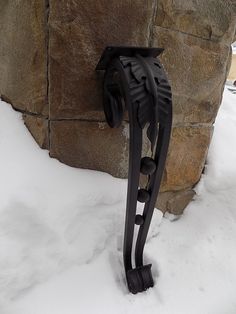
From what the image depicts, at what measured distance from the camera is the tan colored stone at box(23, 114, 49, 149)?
30.5 inches

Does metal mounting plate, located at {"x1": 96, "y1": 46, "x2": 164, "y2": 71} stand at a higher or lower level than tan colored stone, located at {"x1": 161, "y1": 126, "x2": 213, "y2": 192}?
higher

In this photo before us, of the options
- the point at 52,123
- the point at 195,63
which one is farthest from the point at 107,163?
the point at 195,63

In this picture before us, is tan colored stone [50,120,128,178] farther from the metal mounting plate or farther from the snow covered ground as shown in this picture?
the metal mounting plate

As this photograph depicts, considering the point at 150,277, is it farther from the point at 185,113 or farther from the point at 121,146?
the point at 185,113

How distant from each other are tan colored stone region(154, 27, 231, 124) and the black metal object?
A: 8.3 inches

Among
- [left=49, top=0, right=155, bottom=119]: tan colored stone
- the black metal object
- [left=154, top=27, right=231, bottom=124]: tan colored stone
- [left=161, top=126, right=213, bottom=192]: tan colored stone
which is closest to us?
the black metal object

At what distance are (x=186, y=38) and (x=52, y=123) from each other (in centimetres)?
46

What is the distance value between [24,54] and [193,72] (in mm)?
496

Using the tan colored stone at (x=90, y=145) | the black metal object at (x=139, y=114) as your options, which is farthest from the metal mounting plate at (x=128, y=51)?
the tan colored stone at (x=90, y=145)

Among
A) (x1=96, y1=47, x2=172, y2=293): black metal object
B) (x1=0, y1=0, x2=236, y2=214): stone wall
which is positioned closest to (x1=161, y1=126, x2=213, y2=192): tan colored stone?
(x1=0, y1=0, x2=236, y2=214): stone wall

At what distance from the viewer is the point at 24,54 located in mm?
773

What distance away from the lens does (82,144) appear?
79 centimetres

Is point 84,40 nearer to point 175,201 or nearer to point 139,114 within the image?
point 139,114

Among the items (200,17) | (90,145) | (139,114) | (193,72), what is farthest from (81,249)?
(200,17)
